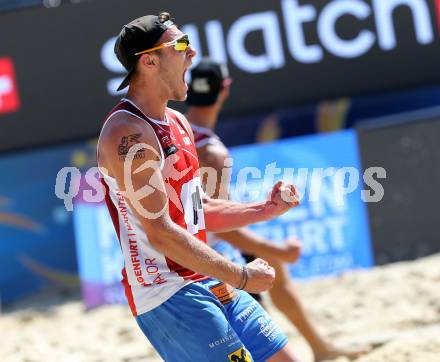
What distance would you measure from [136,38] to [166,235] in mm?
714

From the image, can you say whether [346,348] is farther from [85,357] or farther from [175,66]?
[175,66]

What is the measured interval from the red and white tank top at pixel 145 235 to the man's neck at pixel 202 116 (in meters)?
1.38

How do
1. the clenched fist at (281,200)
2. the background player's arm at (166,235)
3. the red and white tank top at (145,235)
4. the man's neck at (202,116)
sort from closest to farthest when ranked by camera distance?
the background player's arm at (166,235)
the red and white tank top at (145,235)
the clenched fist at (281,200)
the man's neck at (202,116)

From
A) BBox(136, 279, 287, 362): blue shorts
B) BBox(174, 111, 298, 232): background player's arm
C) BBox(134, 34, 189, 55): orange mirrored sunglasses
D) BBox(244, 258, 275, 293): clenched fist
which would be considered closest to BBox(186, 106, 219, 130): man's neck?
BBox(174, 111, 298, 232): background player's arm

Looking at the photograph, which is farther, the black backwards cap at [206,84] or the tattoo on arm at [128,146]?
the black backwards cap at [206,84]

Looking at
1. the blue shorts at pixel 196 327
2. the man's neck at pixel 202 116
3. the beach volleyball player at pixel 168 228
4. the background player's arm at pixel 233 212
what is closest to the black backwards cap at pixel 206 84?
the man's neck at pixel 202 116

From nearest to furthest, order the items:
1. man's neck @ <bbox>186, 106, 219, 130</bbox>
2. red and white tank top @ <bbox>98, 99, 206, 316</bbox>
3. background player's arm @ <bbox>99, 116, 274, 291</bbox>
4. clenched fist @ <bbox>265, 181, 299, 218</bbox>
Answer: background player's arm @ <bbox>99, 116, 274, 291</bbox> → red and white tank top @ <bbox>98, 99, 206, 316</bbox> → clenched fist @ <bbox>265, 181, 299, 218</bbox> → man's neck @ <bbox>186, 106, 219, 130</bbox>

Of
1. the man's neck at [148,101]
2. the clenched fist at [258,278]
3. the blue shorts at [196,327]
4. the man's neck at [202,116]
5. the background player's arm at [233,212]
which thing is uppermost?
the man's neck at [148,101]

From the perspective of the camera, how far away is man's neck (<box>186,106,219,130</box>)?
4.69 meters

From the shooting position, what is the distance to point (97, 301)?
24.8 feet

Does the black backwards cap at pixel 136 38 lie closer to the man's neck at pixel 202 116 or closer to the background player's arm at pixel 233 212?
the background player's arm at pixel 233 212

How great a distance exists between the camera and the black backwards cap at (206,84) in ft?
15.6

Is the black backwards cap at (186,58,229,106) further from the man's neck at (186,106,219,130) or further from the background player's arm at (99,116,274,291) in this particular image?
the background player's arm at (99,116,274,291)

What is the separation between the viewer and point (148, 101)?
3266mm
